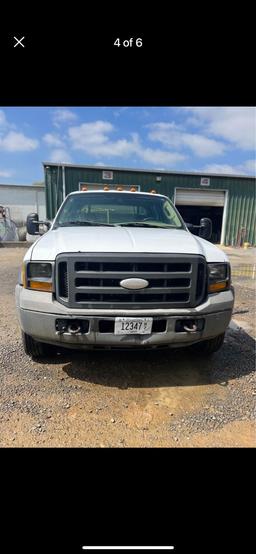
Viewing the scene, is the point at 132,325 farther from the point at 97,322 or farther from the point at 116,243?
the point at 116,243

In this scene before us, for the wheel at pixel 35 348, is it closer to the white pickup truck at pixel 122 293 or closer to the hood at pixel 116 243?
the white pickup truck at pixel 122 293

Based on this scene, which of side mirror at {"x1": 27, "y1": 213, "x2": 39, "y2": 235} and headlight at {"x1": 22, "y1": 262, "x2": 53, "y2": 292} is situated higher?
side mirror at {"x1": 27, "y1": 213, "x2": 39, "y2": 235}

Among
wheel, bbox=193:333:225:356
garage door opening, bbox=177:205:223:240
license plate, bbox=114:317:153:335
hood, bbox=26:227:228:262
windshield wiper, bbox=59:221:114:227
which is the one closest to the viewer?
license plate, bbox=114:317:153:335

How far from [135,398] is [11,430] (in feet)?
3.32

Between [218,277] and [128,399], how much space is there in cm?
133

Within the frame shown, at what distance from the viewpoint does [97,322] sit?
2439 mm

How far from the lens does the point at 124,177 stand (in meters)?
16.4

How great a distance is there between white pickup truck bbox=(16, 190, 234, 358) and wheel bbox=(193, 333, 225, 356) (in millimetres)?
396

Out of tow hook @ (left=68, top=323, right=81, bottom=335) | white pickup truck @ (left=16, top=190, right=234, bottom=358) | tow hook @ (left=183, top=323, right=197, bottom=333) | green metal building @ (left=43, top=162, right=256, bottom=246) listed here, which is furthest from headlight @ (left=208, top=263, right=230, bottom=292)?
green metal building @ (left=43, top=162, right=256, bottom=246)

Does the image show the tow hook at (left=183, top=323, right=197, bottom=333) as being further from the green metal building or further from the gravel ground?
the green metal building

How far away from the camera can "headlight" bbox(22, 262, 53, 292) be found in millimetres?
2541

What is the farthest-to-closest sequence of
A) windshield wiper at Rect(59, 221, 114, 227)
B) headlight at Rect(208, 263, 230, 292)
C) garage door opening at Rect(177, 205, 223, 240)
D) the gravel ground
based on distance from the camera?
garage door opening at Rect(177, 205, 223, 240) < windshield wiper at Rect(59, 221, 114, 227) < headlight at Rect(208, 263, 230, 292) < the gravel ground

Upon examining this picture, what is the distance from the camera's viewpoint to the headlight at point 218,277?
2.72 meters
